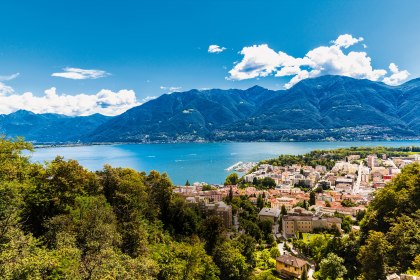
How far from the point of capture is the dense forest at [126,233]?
8.92 m

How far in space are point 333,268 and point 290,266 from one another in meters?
4.51

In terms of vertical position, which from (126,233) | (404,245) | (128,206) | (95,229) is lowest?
(404,245)

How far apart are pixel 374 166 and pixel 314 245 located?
208 feet

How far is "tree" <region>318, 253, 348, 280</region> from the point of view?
798 inches

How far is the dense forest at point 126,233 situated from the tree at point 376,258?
4 centimetres

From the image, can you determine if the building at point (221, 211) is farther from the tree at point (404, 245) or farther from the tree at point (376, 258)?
the tree at point (404, 245)

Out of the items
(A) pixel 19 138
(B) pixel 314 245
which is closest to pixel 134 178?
(A) pixel 19 138

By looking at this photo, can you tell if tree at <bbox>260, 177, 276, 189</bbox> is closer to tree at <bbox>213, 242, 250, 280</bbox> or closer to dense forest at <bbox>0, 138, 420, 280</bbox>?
dense forest at <bbox>0, 138, 420, 280</bbox>

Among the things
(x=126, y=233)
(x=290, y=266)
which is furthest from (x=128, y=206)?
(x=290, y=266)

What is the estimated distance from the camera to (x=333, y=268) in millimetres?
20531

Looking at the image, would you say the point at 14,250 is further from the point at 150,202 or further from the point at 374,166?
the point at 374,166

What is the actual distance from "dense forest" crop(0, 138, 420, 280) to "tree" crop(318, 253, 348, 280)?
0.07m

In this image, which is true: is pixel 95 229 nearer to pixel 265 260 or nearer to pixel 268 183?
pixel 265 260

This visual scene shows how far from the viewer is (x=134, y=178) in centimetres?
2203
